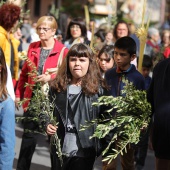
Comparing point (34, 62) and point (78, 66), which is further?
point (34, 62)

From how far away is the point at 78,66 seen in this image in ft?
17.1

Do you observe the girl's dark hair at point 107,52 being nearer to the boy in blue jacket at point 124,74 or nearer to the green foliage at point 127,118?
the boy in blue jacket at point 124,74

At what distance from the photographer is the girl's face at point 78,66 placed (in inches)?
205

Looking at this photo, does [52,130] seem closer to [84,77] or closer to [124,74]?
[84,77]

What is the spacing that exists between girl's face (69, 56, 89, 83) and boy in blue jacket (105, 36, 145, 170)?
104 cm

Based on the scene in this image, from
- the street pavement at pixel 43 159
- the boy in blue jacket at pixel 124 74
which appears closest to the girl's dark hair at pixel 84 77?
the boy in blue jacket at pixel 124 74

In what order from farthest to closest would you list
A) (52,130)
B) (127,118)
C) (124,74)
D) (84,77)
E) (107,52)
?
1. (107,52)
2. (124,74)
3. (84,77)
4. (52,130)
5. (127,118)

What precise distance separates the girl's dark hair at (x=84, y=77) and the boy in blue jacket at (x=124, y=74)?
0.98m

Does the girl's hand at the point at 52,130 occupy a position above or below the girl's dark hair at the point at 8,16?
below

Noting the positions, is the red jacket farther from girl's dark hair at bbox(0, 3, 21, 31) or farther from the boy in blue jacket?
the boy in blue jacket

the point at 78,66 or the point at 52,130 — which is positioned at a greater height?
the point at 78,66

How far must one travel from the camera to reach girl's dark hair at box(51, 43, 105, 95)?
516 cm

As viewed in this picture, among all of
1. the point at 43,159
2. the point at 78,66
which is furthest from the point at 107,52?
the point at 78,66

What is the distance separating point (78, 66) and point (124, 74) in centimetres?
129
